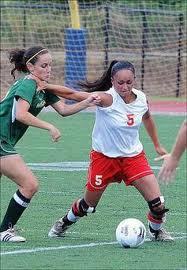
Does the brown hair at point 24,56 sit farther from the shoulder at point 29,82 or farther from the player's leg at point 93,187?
the player's leg at point 93,187

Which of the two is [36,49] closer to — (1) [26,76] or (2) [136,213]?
(1) [26,76]

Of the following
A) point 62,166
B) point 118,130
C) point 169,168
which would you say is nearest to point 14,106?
point 118,130

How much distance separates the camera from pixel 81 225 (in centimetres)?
1088

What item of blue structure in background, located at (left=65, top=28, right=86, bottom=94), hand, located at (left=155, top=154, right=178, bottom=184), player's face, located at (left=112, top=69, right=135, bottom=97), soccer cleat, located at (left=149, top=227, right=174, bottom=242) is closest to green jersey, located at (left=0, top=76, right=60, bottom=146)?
player's face, located at (left=112, top=69, right=135, bottom=97)

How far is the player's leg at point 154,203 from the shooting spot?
32.4ft

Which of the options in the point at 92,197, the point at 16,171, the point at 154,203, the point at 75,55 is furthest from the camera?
the point at 75,55

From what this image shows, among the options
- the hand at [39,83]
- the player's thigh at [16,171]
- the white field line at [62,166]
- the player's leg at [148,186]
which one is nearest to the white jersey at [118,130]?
the player's leg at [148,186]

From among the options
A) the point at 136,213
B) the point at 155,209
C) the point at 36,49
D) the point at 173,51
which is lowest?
the point at 173,51

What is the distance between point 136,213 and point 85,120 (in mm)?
12295

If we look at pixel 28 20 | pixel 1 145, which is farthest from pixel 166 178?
pixel 28 20

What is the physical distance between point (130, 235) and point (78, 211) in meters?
0.89

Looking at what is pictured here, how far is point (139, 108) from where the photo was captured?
1009 centimetres

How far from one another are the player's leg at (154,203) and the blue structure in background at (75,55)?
54.6 feet

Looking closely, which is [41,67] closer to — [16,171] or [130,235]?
[16,171]
